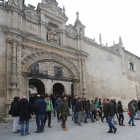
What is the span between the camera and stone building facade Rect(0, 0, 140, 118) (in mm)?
8453

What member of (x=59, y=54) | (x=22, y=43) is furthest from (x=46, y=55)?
(x=22, y=43)

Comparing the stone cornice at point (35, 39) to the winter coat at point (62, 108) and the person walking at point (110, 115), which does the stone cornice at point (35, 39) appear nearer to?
the winter coat at point (62, 108)

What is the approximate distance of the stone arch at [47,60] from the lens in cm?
915

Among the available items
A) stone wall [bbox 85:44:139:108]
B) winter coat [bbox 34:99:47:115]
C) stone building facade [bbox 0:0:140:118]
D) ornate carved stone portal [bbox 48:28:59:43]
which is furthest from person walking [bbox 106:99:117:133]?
ornate carved stone portal [bbox 48:28:59:43]

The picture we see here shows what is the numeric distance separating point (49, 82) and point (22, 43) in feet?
38.2

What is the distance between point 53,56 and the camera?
34.9 feet

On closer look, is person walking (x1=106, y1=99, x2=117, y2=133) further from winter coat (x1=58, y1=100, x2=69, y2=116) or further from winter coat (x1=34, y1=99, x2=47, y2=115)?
winter coat (x1=34, y1=99, x2=47, y2=115)

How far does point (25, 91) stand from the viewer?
8.79 metres

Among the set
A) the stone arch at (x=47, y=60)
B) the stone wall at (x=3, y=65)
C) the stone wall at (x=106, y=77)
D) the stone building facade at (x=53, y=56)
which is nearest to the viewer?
the stone wall at (x=3, y=65)

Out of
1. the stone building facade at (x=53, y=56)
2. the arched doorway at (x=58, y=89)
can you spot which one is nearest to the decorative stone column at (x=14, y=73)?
the stone building facade at (x=53, y=56)

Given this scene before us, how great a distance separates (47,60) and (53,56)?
0.65 meters

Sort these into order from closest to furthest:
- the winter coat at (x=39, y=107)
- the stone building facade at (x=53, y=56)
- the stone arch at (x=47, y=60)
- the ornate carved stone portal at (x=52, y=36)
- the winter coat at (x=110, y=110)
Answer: the winter coat at (x=39, y=107) → the winter coat at (x=110, y=110) → the stone building facade at (x=53, y=56) → the stone arch at (x=47, y=60) → the ornate carved stone portal at (x=52, y=36)

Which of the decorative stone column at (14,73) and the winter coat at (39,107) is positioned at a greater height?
the decorative stone column at (14,73)

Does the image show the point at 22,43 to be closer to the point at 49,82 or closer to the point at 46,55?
the point at 46,55
